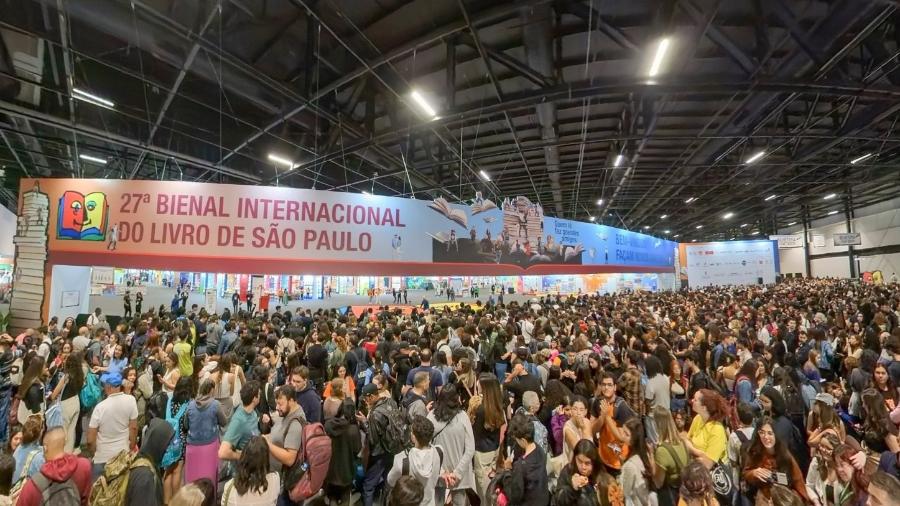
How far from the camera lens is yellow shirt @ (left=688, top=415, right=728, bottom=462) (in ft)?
8.95

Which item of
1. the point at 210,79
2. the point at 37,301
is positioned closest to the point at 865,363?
the point at 210,79

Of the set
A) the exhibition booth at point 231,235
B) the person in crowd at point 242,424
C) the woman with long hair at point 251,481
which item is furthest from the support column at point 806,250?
the woman with long hair at point 251,481

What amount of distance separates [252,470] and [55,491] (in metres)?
1.11

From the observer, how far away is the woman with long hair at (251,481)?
82.0 inches

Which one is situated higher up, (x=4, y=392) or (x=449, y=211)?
(x=449, y=211)

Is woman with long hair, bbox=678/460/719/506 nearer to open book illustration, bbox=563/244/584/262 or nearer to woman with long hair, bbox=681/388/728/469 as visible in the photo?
woman with long hair, bbox=681/388/728/469

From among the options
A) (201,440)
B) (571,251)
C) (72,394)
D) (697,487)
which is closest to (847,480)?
(697,487)

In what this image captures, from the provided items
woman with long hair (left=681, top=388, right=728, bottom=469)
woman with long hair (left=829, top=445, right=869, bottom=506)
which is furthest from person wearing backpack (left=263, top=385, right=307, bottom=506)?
woman with long hair (left=829, top=445, right=869, bottom=506)

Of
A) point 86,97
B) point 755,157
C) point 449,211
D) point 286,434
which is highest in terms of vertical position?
point 755,157

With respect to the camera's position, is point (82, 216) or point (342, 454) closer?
point (342, 454)

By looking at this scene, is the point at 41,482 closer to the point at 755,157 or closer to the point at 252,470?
the point at 252,470

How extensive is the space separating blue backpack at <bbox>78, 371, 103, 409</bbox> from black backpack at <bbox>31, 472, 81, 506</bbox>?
2571 millimetres

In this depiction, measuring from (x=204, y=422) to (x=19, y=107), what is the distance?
9095mm

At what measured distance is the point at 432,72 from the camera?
757 cm
